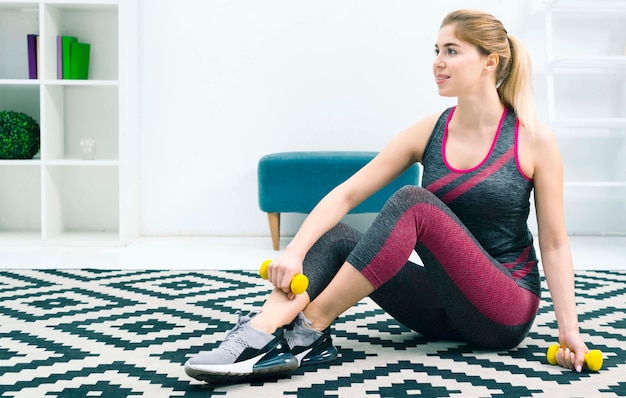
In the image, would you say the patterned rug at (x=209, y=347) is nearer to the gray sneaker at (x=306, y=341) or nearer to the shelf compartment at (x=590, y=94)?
the gray sneaker at (x=306, y=341)

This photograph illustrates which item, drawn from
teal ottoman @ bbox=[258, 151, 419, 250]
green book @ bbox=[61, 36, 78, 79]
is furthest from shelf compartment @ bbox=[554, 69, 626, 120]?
green book @ bbox=[61, 36, 78, 79]

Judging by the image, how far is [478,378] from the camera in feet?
5.64

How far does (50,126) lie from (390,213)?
266 centimetres

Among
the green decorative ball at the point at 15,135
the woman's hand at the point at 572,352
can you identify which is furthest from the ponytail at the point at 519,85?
the green decorative ball at the point at 15,135

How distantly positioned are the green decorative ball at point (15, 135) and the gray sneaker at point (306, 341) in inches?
101

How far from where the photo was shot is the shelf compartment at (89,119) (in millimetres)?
4160

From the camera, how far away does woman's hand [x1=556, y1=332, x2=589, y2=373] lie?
177 centimetres

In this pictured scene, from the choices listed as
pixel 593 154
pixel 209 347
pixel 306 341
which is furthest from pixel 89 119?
pixel 306 341

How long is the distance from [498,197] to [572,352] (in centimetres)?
37

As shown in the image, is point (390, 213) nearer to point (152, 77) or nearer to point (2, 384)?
point (2, 384)

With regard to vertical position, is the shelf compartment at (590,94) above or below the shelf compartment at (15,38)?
below

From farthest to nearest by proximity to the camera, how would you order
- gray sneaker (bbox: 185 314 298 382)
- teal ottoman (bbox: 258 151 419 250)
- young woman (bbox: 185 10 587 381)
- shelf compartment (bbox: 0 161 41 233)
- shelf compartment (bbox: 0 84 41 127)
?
1. shelf compartment (bbox: 0 161 41 233)
2. shelf compartment (bbox: 0 84 41 127)
3. teal ottoman (bbox: 258 151 419 250)
4. young woman (bbox: 185 10 587 381)
5. gray sneaker (bbox: 185 314 298 382)

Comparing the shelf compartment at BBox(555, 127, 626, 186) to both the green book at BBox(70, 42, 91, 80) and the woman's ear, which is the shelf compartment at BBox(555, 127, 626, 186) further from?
the woman's ear

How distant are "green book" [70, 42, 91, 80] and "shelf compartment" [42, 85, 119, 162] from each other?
0.59ft
